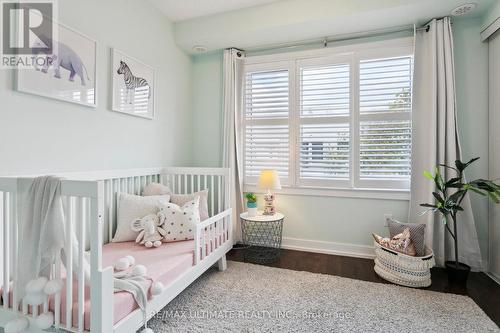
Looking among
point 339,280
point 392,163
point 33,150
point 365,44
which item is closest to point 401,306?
point 339,280

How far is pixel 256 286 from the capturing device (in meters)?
2.04

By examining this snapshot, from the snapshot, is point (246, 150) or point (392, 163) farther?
point (246, 150)

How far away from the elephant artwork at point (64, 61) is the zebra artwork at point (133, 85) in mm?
352

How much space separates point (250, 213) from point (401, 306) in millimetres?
1467

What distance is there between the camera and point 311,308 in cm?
175

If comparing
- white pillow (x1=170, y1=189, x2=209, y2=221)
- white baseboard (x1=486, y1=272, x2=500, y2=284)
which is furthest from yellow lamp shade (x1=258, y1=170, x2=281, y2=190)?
white baseboard (x1=486, y1=272, x2=500, y2=284)

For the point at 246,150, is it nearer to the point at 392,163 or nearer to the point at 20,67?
the point at 392,163

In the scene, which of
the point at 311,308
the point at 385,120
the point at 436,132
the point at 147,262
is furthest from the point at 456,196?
the point at 147,262

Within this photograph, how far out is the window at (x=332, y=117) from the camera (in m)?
2.59

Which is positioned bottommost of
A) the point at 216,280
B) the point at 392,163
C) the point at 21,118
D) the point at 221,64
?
the point at 216,280

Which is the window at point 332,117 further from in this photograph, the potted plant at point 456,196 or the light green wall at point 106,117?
the light green wall at point 106,117

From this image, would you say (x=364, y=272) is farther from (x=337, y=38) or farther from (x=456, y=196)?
(x=337, y=38)

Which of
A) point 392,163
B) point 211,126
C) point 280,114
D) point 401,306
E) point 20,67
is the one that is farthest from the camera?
point 211,126

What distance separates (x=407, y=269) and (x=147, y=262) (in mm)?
1983
